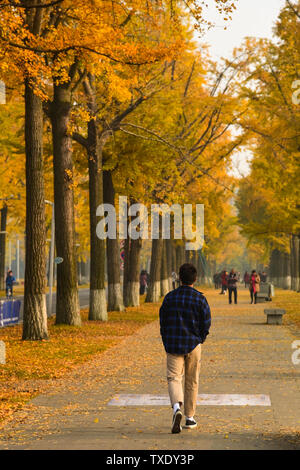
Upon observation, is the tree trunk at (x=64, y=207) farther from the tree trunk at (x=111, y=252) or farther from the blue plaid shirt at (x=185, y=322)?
the blue plaid shirt at (x=185, y=322)

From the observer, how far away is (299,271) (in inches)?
2084

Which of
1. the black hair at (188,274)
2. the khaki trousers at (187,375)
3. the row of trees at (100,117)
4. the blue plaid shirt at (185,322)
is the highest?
the row of trees at (100,117)

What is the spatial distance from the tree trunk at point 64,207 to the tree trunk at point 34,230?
121 inches

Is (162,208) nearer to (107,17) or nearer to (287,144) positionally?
(287,144)

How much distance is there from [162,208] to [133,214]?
11.8ft

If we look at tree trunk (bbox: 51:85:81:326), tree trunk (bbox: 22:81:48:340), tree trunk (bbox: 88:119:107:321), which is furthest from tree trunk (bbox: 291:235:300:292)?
tree trunk (bbox: 22:81:48:340)

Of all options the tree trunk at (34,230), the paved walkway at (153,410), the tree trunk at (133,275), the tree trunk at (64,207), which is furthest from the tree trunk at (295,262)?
the paved walkway at (153,410)

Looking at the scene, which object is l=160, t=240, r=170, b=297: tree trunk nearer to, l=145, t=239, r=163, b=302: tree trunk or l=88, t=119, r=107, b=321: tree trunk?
l=145, t=239, r=163, b=302: tree trunk

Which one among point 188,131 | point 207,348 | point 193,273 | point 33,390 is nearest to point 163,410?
point 193,273

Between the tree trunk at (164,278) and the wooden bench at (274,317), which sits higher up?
the tree trunk at (164,278)

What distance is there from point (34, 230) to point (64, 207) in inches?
136

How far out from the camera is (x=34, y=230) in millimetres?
18234

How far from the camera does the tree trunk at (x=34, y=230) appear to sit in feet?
59.7

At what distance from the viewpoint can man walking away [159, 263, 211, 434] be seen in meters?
8.44
